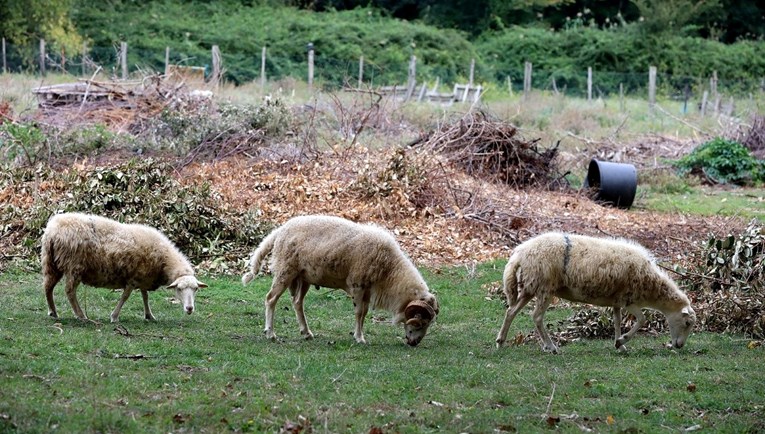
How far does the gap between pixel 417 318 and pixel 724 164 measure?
19.6m

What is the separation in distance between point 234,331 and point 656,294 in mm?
4810

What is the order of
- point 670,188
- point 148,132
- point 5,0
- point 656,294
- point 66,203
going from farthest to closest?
point 5,0 → point 670,188 → point 148,132 → point 66,203 → point 656,294

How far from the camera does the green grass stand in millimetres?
22017

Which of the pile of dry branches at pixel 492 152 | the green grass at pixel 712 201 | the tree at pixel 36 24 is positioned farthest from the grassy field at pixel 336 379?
the tree at pixel 36 24

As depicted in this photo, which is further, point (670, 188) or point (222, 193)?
point (670, 188)

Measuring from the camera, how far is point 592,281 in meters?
10.6

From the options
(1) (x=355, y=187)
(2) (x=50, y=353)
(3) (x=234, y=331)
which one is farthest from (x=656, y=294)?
(1) (x=355, y=187)

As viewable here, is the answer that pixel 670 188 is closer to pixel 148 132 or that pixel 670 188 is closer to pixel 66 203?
pixel 148 132

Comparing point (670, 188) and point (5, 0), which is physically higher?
point (5, 0)

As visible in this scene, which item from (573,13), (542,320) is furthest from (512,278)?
(573,13)

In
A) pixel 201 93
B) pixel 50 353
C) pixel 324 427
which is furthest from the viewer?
pixel 201 93

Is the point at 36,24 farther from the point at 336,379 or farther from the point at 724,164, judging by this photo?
the point at 336,379

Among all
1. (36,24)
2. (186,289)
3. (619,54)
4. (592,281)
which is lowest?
(186,289)

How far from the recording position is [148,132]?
21547 mm
